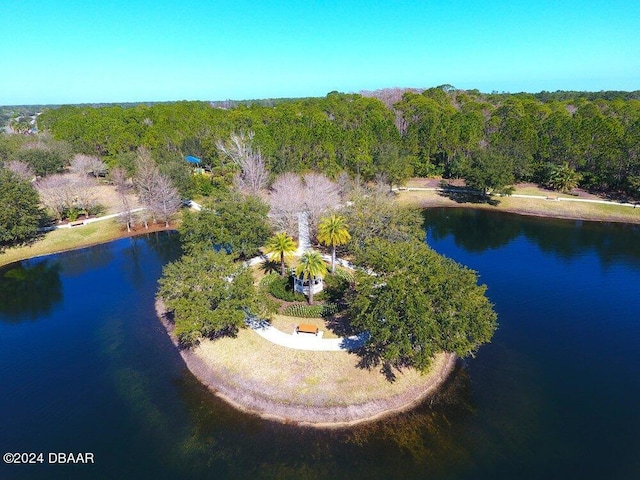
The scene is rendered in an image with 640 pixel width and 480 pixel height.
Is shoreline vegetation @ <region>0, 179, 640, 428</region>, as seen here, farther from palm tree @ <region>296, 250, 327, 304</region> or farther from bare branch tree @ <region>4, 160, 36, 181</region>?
bare branch tree @ <region>4, 160, 36, 181</region>

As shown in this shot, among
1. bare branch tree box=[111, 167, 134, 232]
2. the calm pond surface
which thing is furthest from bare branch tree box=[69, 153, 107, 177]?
the calm pond surface

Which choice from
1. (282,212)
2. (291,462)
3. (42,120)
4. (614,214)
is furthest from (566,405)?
(42,120)

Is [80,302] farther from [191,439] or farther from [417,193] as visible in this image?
[417,193]

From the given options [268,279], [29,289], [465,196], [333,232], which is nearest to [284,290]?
[268,279]

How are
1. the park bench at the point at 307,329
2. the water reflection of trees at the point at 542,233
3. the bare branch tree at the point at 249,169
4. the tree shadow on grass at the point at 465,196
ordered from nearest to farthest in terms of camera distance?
1. the park bench at the point at 307,329
2. the water reflection of trees at the point at 542,233
3. the bare branch tree at the point at 249,169
4. the tree shadow on grass at the point at 465,196

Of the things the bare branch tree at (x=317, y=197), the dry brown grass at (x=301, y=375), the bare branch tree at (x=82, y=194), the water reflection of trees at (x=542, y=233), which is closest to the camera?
the dry brown grass at (x=301, y=375)

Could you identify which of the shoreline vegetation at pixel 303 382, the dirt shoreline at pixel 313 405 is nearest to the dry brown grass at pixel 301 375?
the shoreline vegetation at pixel 303 382

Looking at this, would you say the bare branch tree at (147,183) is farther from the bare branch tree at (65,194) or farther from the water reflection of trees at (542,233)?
the water reflection of trees at (542,233)
